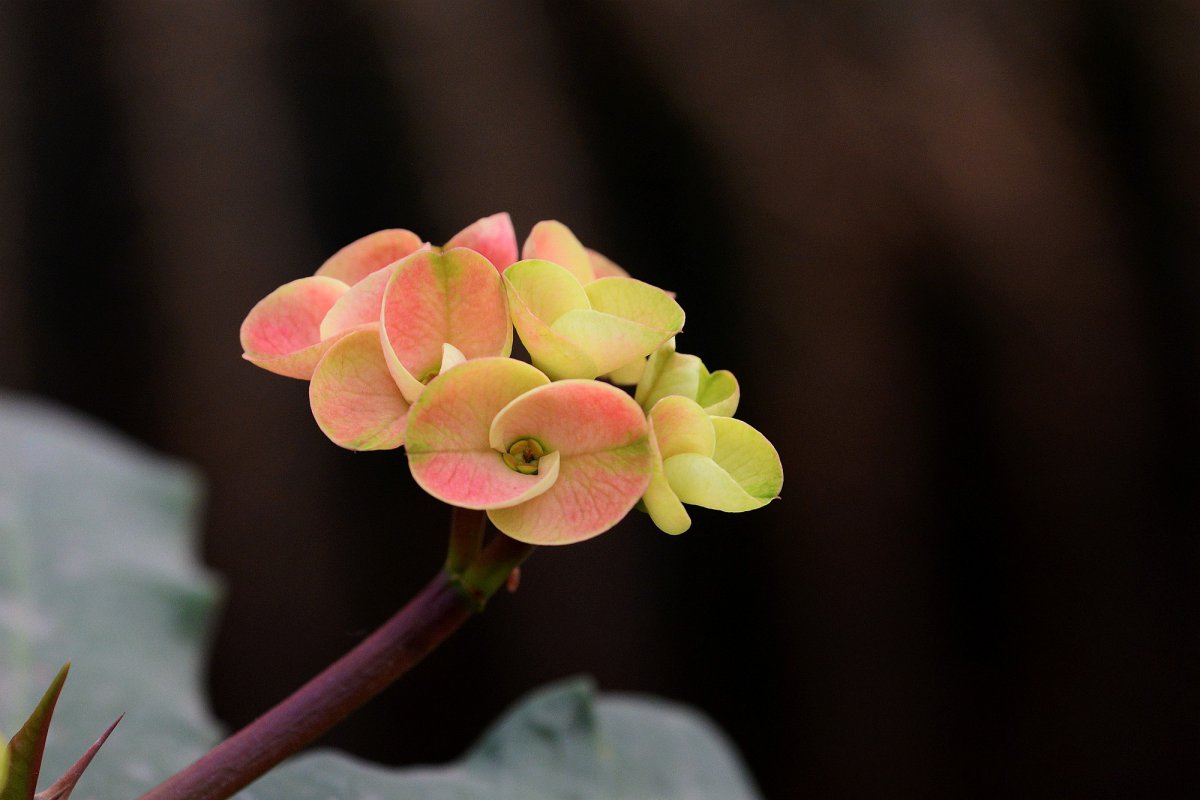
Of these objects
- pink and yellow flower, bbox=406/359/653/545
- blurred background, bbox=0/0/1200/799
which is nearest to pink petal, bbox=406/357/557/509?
pink and yellow flower, bbox=406/359/653/545

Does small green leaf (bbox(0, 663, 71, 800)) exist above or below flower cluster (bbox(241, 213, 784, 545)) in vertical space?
below

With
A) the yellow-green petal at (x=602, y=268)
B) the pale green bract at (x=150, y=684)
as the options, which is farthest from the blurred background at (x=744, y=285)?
the yellow-green petal at (x=602, y=268)

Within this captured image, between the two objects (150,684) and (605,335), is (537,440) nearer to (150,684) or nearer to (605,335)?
(605,335)

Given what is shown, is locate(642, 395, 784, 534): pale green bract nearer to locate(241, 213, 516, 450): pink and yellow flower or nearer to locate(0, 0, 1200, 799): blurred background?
locate(241, 213, 516, 450): pink and yellow flower

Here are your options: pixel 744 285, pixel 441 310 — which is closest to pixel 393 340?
pixel 441 310

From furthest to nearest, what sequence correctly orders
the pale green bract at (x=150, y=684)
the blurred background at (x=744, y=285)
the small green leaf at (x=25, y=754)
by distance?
1. the blurred background at (x=744, y=285)
2. the pale green bract at (x=150, y=684)
3. the small green leaf at (x=25, y=754)

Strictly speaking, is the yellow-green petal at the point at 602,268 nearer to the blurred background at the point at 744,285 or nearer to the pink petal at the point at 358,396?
the pink petal at the point at 358,396
